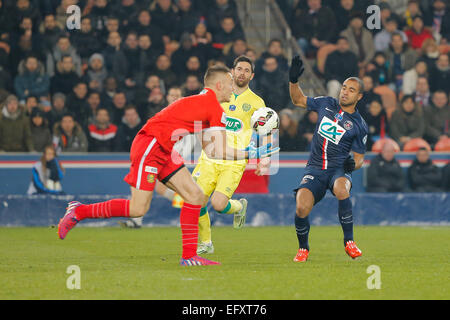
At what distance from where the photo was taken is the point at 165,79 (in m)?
16.5

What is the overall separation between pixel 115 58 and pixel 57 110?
173 cm

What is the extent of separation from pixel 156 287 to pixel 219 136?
2.03 meters

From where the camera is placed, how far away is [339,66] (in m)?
17.1

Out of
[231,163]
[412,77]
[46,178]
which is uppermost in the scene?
[412,77]

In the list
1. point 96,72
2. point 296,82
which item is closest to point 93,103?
point 96,72

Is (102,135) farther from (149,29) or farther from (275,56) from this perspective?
(275,56)

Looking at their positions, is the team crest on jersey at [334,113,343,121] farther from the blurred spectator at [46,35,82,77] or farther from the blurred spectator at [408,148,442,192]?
the blurred spectator at [46,35,82,77]

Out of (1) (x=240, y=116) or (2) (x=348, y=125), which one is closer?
(2) (x=348, y=125)

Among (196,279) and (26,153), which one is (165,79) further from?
(196,279)

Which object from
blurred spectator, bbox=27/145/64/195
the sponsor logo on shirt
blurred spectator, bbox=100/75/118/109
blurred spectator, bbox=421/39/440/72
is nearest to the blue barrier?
blurred spectator, bbox=27/145/64/195

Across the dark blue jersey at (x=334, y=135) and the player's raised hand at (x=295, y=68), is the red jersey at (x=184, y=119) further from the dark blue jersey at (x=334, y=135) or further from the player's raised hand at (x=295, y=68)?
the dark blue jersey at (x=334, y=135)

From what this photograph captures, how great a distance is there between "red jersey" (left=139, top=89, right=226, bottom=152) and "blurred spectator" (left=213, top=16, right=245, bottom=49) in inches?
352

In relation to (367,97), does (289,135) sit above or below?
below
